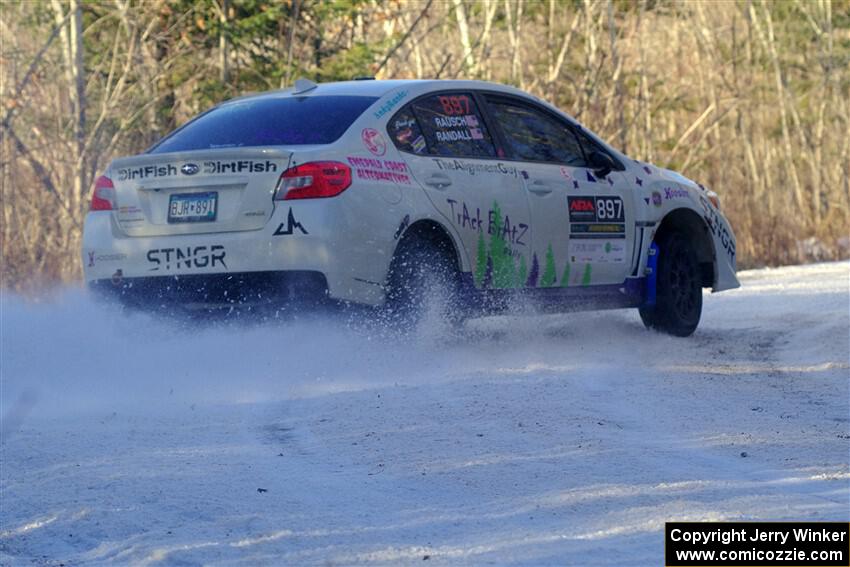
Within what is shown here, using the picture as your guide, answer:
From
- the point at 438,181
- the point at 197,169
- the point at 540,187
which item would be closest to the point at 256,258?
the point at 197,169

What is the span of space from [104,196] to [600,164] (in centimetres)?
340

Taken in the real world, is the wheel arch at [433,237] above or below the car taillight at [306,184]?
below

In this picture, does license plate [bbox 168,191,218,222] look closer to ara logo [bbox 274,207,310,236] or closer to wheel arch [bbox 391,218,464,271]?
ara logo [bbox 274,207,310,236]

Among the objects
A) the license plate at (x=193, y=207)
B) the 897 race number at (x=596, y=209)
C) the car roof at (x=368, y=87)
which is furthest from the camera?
the 897 race number at (x=596, y=209)

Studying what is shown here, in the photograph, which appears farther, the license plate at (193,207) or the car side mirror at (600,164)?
the car side mirror at (600,164)

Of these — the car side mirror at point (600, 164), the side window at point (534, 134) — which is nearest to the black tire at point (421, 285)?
the side window at point (534, 134)

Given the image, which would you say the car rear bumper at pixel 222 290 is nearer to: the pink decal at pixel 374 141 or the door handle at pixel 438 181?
the pink decal at pixel 374 141

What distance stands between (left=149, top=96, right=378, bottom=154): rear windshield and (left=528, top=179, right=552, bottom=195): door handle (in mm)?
1265

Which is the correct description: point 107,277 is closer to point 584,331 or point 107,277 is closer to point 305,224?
point 305,224

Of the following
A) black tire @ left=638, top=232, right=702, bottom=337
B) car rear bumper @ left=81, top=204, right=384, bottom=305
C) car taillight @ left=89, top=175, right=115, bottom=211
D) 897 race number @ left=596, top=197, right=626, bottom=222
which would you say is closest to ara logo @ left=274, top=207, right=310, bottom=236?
car rear bumper @ left=81, top=204, right=384, bottom=305

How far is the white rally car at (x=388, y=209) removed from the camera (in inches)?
308

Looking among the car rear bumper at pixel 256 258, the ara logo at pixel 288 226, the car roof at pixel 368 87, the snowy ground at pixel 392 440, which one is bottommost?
the snowy ground at pixel 392 440

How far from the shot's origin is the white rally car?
7816mm

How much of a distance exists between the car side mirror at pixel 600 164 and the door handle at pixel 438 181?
167cm
